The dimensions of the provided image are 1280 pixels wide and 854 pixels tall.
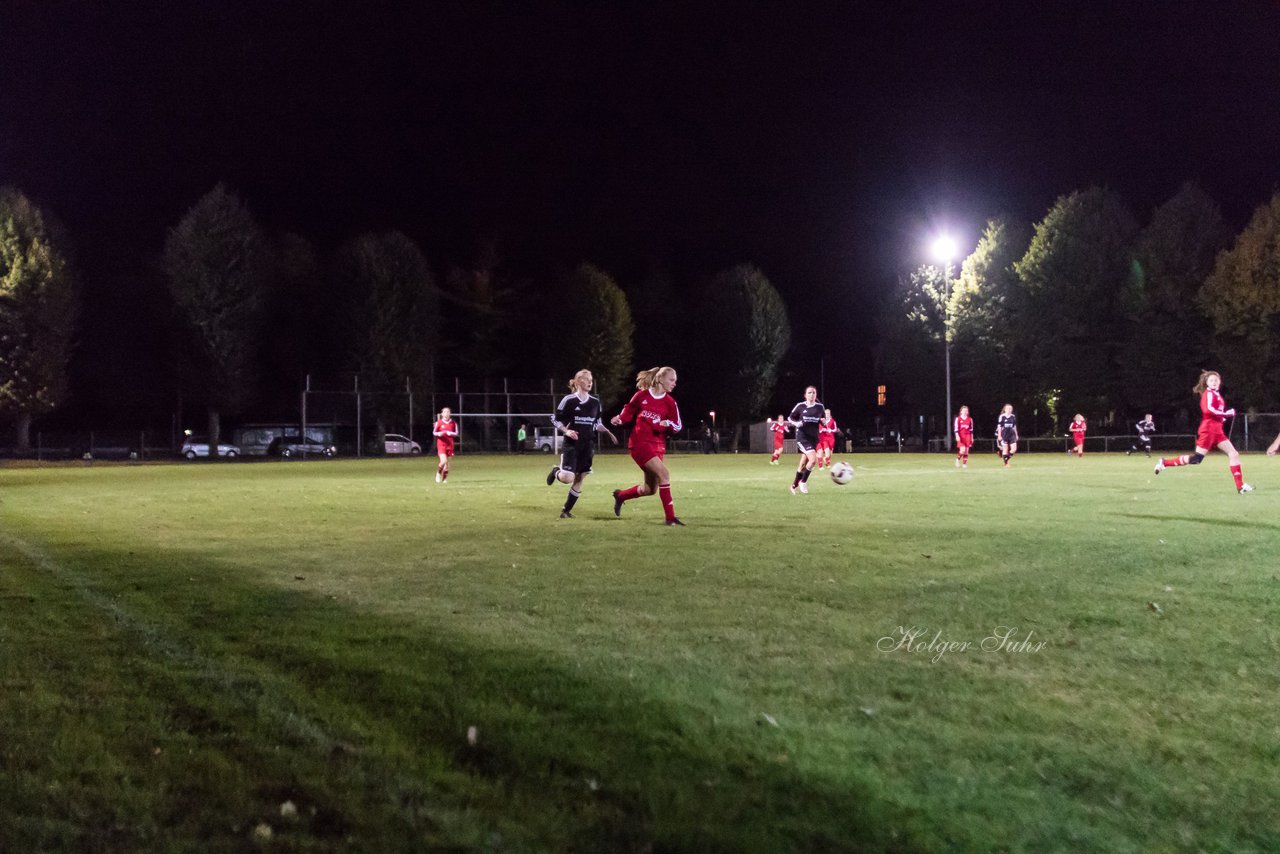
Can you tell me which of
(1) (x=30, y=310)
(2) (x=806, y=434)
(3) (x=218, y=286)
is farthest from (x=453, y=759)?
(3) (x=218, y=286)

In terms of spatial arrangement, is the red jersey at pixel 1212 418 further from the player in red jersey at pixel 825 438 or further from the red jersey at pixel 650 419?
the red jersey at pixel 650 419

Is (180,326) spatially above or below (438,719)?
above

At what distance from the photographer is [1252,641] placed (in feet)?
21.6

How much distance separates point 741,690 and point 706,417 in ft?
225

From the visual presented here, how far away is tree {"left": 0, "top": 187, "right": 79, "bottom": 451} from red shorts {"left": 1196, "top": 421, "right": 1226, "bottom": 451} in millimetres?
54072

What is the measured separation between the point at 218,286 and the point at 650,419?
163ft

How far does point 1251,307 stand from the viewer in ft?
175

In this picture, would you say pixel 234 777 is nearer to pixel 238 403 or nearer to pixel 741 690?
pixel 741 690

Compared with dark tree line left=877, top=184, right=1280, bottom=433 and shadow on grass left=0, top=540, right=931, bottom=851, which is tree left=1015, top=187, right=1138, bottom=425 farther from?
shadow on grass left=0, top=540, right=931, bottom=851

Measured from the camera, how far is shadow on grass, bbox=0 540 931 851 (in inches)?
A: 149

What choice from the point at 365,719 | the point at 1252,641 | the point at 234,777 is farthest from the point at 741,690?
the point at 1252,641

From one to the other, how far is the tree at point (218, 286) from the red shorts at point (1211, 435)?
51441 mm

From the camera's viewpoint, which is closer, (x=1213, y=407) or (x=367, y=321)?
(x=1213, y=407)

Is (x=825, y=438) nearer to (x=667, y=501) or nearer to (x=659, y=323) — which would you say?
(x=667, y=501)
